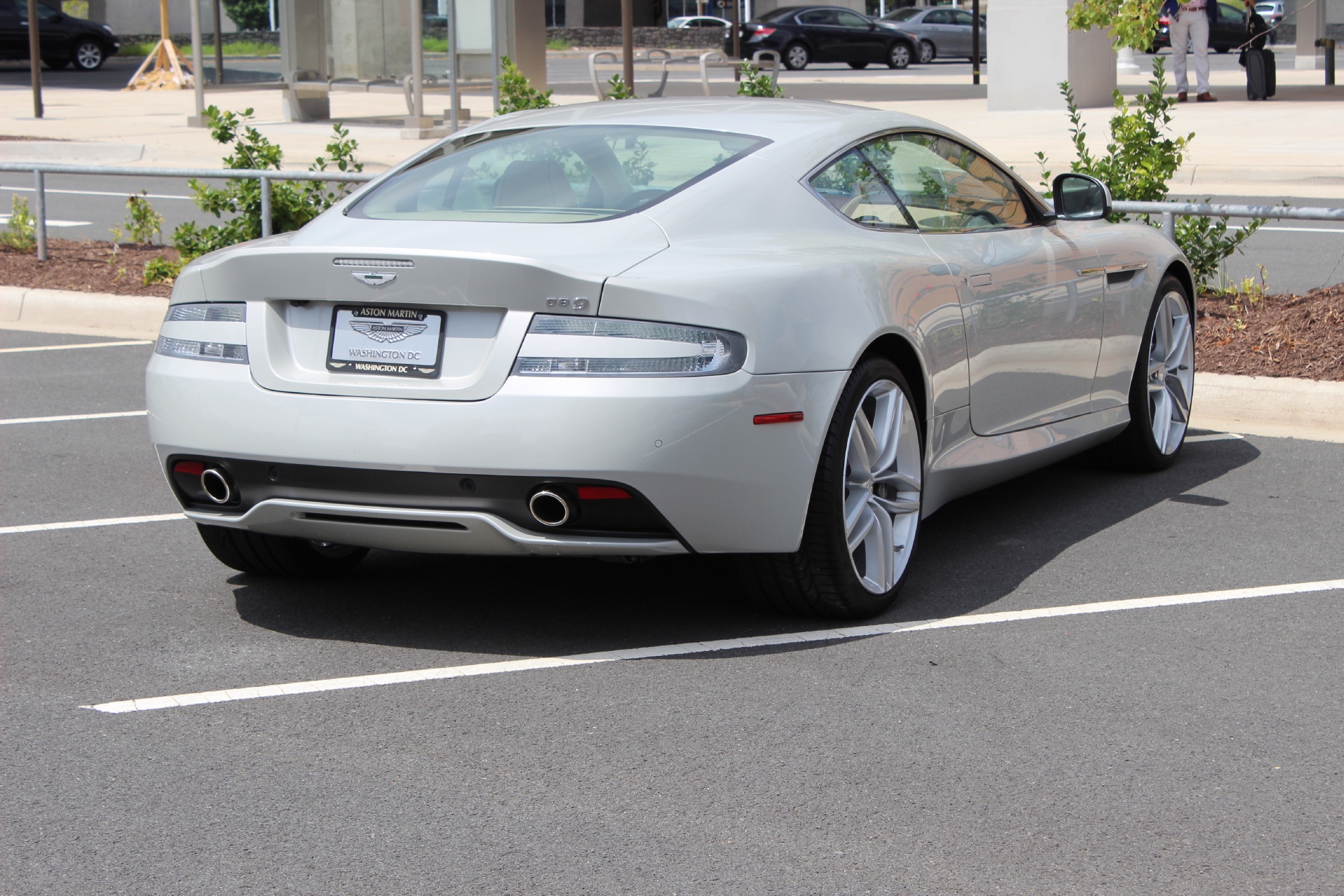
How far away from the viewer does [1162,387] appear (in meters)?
7.14

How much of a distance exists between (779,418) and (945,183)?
170cm

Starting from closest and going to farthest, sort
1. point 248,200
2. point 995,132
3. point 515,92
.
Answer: point 515,92 < point 248,200 < point 995,132

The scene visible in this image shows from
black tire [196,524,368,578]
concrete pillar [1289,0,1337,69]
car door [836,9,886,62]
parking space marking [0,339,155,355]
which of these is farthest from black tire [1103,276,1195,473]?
car door [836,9,886,62]

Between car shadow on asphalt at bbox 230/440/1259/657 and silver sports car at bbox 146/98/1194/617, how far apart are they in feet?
0.55

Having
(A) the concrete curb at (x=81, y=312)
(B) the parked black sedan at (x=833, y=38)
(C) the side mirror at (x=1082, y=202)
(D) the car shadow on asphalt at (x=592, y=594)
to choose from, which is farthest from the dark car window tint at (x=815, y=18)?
(D) the car shadow on asphalt at (x=592, y=594)

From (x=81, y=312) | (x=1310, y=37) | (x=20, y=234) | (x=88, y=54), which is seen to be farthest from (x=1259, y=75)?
(x=88, y=54)

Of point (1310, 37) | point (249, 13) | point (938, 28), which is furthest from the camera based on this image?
point (249, 13)

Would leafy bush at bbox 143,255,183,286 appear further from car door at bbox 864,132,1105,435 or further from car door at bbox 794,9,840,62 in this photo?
car door at bbox 794,9,840,62

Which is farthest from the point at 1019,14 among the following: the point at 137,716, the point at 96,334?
the point at 137,716

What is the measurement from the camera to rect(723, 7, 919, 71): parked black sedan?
47.2 meters

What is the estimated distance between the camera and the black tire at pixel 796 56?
4741 cm

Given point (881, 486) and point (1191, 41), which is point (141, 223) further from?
point (1191, 41)

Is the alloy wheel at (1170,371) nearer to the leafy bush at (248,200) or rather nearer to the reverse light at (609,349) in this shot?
the reverse light at (609,349)

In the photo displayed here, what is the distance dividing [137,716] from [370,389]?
1029 mm
